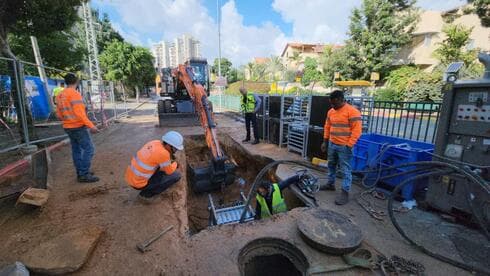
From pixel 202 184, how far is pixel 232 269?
3.36 meters

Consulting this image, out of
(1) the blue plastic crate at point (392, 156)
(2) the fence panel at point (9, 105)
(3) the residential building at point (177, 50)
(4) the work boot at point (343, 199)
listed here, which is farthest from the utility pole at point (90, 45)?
(3) the residential building at point (177, 50)

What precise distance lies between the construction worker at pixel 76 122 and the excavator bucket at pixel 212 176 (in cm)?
216

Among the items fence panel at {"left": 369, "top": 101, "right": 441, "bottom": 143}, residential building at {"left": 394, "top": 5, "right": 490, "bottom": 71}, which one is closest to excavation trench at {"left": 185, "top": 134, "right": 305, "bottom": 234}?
fence panel at {"left": 369, "top": 101, "right": 441, "bottom": 143}

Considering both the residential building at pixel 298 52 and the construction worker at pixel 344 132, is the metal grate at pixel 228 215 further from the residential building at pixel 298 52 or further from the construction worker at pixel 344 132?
the residential building at pixel 298 52

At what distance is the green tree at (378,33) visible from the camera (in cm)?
2020

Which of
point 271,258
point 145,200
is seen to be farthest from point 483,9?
point 145,200

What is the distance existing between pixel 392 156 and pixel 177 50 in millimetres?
58952

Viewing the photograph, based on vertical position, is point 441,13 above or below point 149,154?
above

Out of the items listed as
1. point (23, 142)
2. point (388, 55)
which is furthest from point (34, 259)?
point (388, 55)

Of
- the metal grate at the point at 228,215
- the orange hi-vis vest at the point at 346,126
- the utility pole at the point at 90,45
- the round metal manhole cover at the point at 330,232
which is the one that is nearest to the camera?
the round metal manhole cover at the point at 330,232

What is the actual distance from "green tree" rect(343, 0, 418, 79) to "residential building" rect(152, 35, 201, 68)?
3992cm

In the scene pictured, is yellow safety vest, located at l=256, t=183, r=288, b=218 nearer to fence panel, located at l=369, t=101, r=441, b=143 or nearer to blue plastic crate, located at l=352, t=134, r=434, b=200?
blue plastic crate, located at l=352, t=134, r=434, b=200

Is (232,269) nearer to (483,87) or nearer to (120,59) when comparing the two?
(483,87)

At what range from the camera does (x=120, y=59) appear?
78.0 feet
